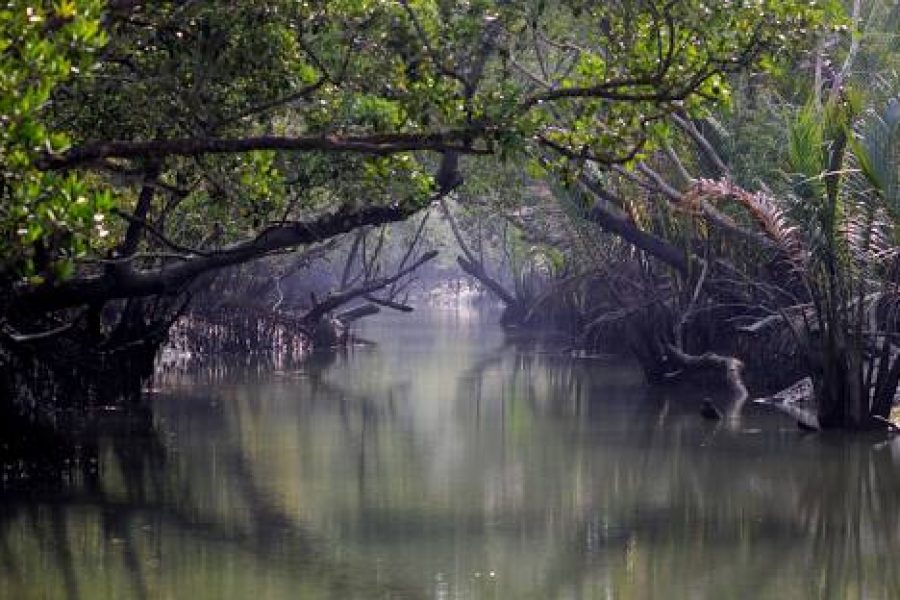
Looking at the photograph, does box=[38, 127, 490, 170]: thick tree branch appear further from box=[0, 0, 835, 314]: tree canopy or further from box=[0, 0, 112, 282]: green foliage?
box=[0, 0, 112, 282]: green foliage

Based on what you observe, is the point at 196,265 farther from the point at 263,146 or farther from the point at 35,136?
the point at 35,136

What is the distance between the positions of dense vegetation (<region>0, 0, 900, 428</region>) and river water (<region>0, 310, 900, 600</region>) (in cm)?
132

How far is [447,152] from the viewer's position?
1202 cm

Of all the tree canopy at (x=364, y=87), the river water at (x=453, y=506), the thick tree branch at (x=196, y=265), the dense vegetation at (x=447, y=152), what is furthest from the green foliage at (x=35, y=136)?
the thick tree branch at (x=196, y=265)

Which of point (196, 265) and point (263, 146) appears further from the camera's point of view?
point (196, 265)

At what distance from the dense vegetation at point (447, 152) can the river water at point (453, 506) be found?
1.32m

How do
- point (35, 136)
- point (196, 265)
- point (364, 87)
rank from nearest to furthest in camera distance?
point (35, 136)
point (364, 87)
point (196, 265)

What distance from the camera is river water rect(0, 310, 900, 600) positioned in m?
9.42

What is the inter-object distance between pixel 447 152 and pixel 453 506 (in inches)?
107

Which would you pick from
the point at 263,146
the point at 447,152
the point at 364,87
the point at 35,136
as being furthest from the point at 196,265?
the point at 35,136

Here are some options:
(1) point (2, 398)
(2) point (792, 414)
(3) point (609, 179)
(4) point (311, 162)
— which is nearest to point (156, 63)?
A: (4) point (311, 162)

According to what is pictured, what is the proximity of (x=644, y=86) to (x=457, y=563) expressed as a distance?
11.1 feet

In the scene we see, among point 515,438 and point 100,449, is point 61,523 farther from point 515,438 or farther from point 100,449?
point 515,438

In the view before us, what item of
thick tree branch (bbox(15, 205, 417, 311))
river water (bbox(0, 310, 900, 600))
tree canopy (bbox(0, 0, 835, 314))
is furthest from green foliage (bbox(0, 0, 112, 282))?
thick tree branch (bbox(15, 205, 417, 311))
